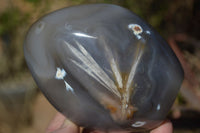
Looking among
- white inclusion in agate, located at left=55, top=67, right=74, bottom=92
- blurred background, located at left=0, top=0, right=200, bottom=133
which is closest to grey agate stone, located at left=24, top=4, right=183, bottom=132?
white inclusion in agate, located at left=55, top=67, right=74, bottom=92

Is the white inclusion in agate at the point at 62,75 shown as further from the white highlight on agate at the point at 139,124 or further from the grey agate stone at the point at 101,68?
the white highlight on agate at the point at 139,124

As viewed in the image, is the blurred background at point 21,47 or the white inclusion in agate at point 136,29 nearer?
the white inclusion in agate at point 136,29

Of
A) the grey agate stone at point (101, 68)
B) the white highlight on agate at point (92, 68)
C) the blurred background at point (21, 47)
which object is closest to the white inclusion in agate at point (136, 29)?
the grey agate stone at point (101, 68)

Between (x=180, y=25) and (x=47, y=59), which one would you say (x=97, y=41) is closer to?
(x=47, y=59)

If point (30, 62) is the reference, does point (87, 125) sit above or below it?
below

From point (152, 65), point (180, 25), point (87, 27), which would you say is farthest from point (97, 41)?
point (180, 25)

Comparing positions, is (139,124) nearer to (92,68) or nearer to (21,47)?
(92,68)

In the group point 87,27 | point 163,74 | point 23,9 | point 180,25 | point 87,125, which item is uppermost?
point 87,27
